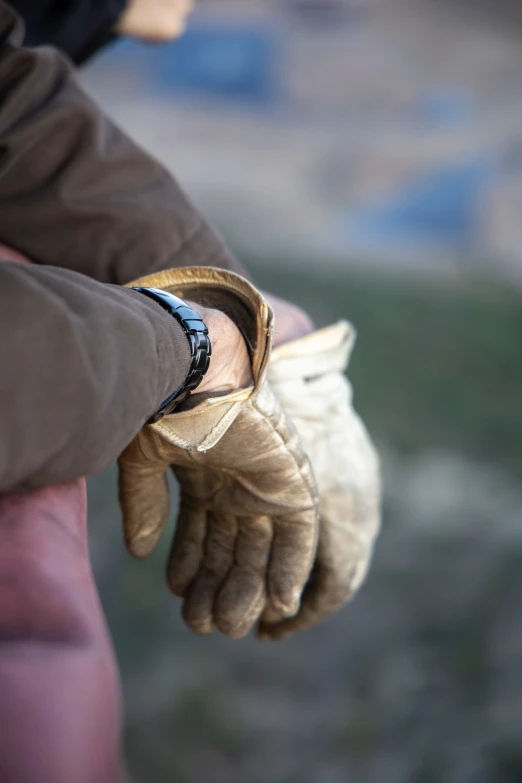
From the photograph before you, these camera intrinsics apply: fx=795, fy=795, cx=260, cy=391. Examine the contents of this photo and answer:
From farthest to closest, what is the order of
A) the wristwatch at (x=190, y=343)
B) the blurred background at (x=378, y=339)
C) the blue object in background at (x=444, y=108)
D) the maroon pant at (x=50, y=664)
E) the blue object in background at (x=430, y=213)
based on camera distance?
the blue object in background at (x=444, y=108)
the blue object in background at (x=430, y=213)
the blurred background at (x=378, y=339)
the wristwatch at (x=190, y=343)
the maroon pant at (x=50, y=664)

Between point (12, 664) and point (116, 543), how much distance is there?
4.27 ft

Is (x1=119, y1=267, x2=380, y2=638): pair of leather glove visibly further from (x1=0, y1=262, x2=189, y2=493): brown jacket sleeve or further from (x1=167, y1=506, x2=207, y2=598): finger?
(x1=0, y1=262, x2=189, y2=493): brown jacket sleeve

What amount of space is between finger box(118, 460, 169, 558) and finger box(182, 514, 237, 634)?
0.17 feet

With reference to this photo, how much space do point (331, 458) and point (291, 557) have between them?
11cm

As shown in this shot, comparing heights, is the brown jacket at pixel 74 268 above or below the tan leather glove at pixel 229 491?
above

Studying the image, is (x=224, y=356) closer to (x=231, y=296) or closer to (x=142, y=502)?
(x=231, y=296)

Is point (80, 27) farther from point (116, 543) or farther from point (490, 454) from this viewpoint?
point (490, 454)

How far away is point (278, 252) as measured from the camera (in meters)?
2.57

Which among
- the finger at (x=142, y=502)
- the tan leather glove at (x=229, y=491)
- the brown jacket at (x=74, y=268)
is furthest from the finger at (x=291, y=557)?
the brown jacket at (x=74, y=268)

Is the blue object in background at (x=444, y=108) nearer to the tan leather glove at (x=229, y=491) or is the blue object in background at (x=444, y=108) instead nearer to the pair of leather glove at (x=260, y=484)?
the pair of leather glove at (x=260, y=484)

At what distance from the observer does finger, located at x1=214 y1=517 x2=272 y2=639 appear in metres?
0.75

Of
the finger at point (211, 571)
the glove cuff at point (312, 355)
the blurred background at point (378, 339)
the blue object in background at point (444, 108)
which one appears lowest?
the blurred background at point (378, 339)

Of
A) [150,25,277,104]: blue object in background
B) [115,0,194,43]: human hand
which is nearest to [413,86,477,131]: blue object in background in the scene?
[150,25,277,104]: blue object in background

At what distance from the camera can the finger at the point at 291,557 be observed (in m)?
0.72
